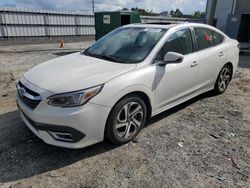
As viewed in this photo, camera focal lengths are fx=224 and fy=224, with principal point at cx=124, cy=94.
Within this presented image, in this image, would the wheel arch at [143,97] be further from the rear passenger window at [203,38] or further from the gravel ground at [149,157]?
the rear passenger window at [203,38]

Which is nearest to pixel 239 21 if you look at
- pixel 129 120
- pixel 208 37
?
pixel 208 37

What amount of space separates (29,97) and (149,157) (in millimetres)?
1685

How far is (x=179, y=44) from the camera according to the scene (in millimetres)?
3760

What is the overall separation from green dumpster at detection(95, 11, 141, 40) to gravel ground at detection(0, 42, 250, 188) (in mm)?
8613

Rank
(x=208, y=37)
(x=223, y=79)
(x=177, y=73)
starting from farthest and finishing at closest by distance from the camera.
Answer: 1. (x=223, y=79)
2. (x=208, y=37)
3. (x=177, y=73)

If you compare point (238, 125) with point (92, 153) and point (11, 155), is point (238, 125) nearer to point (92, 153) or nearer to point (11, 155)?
point (92, 153)

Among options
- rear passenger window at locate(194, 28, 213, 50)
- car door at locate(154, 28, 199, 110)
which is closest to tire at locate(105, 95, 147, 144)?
car door at locate(154, 28, 199, 110)

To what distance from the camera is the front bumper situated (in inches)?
100.0

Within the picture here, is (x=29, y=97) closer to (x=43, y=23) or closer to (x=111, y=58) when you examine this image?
(x=111, y=58)

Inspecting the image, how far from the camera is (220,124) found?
12.5 feet

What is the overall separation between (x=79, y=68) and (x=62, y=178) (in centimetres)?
143

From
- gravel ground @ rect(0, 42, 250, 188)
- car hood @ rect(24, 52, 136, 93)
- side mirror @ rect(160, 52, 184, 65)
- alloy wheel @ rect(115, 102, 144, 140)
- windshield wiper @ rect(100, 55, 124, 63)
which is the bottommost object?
gravel ground @ rect(0, 42, 250, 188)

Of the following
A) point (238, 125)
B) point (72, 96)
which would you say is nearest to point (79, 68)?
point (72, 96)

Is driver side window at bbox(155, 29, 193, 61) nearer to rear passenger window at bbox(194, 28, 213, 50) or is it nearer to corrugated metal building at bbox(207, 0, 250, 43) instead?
rear passenger window at bbox(194, 28, 213, 50)
